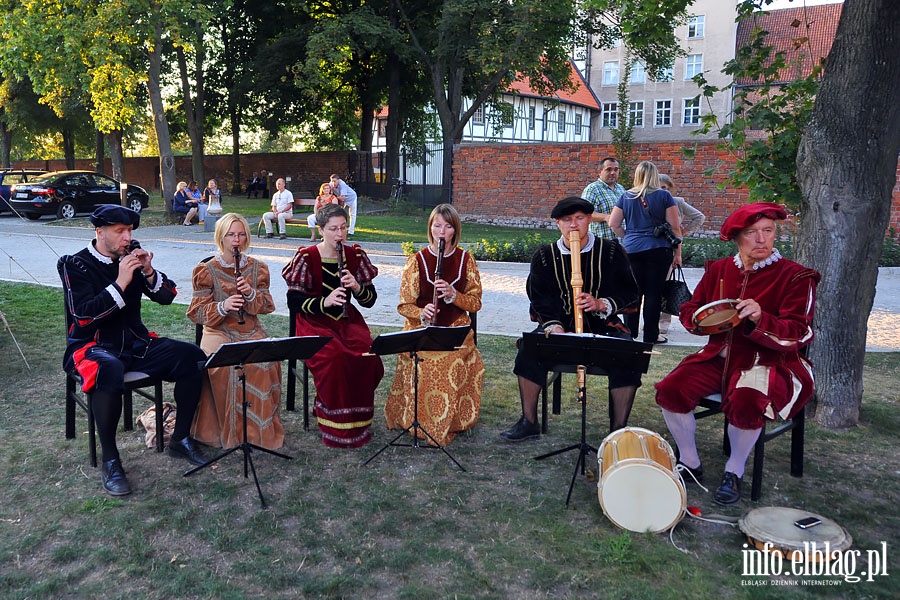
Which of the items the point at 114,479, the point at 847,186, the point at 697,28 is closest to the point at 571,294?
the point at 847,186

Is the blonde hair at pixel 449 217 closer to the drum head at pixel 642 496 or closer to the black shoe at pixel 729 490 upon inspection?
the drum head at pixel 642 496

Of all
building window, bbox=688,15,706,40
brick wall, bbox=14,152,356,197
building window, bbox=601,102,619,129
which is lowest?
brick wall, bbox=14,152,356,197

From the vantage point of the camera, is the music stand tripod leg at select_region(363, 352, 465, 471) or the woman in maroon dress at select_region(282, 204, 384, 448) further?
the woman in maroon dress at select_region(282, 204, 384, 448)

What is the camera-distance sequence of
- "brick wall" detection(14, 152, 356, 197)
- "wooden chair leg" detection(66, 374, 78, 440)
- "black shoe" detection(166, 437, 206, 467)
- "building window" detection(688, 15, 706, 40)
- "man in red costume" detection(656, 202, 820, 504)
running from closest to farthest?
"man in red costume" detection(656, 202, 820, 504), "black shoe" detection(166, 437, 206, 467), "wooden chair leg" detection(66, 374, 78, 440), "brick wall" detection(14, 152, 356, 197), "building window" detection(688, 15, 706, 40)

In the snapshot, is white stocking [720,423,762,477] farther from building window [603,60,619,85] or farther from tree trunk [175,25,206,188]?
building window [603,60,619,85]

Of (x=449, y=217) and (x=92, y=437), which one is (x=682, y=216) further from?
(x=92, y=437)

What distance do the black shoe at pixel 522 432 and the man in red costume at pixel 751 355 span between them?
107 centimetres

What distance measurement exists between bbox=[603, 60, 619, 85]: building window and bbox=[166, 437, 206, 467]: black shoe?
163 ft

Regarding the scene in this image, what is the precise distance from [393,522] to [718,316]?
2.12 metres

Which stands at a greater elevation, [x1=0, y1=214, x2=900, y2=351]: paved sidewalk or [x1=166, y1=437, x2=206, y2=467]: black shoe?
[x1=0, y1=214, x2=900, y2=351]: paved sidewalk

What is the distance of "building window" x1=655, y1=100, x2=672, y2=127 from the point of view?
162 ft

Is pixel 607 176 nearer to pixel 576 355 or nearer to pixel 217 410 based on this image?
pixel 576 355

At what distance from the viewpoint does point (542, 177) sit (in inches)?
805

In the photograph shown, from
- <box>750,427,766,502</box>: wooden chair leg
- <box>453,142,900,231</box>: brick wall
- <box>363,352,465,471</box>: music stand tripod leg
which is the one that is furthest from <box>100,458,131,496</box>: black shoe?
<box>453,142,900,231</box>: brick wall
